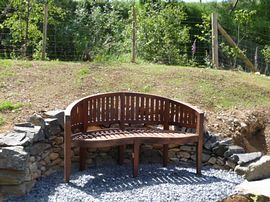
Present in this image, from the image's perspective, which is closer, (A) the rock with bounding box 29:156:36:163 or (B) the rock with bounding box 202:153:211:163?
(A) the rock with bounding box 29:156:36:163

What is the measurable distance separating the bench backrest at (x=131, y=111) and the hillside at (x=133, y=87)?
2.99 feet

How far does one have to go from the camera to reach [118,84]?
344 inches

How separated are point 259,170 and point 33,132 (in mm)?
2833

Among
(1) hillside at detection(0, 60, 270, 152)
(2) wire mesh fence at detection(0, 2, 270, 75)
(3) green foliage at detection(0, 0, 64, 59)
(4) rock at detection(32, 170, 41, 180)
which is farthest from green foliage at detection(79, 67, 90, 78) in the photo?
(4) rock at detection(32, 170, 41, 180)

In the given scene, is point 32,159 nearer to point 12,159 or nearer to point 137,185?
point 12,159

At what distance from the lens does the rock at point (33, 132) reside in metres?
5.96

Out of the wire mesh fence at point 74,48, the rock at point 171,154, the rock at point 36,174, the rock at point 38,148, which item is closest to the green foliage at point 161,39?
the wire mesh fence at point 74,48

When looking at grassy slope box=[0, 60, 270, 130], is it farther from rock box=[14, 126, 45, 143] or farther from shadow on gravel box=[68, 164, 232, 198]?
shadow on gravel box=[68, 164, 232, 198]

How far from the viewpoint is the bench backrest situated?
259 inches

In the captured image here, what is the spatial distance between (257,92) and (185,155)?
9.63 ft

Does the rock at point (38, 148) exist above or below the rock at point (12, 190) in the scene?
above

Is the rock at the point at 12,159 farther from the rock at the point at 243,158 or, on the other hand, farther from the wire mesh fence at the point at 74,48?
the wire mesh fence at the point at 74,48

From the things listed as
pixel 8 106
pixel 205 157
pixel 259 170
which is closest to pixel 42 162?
pixel 8 106

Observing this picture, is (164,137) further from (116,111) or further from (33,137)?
(33,137)
